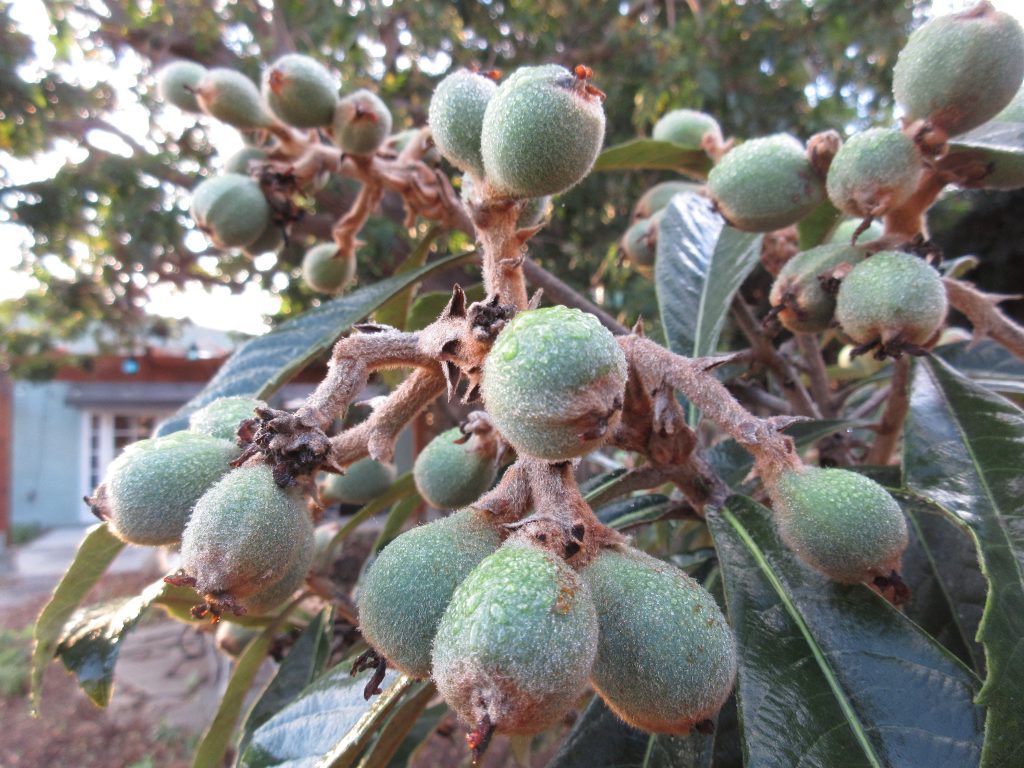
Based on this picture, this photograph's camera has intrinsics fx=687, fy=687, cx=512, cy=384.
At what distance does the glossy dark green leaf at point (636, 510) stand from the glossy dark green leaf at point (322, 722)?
401 mm

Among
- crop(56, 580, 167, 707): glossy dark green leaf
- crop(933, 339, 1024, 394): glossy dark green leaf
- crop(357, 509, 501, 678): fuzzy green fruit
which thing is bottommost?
crop(56, 580, 167, 707): glossy dark green leaf

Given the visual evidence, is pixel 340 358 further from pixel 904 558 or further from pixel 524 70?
pixel 904 558

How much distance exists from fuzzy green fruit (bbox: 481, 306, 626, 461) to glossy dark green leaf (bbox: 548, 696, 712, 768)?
54 cm

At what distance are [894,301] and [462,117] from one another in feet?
2.19

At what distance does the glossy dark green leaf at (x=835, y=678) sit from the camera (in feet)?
2.49

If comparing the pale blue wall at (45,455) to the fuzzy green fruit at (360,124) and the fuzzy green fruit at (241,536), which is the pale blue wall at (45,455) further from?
the fuzzy green fruit at (241,536)

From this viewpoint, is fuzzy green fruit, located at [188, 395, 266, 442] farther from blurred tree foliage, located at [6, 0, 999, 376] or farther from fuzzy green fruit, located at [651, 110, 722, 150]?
blurred tree foliage, located at [6, 0, 999, 376]

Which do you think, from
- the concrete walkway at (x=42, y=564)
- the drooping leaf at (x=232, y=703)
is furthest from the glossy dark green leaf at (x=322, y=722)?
the concrete walkway at (x=42, y=564)

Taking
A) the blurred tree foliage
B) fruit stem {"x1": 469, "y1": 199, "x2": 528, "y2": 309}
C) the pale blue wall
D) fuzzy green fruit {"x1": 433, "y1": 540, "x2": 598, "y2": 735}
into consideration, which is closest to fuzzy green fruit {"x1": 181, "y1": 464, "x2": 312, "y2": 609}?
fuzzy green fruit {"x1": 433, "y1": 540, "x2": 598, "y2": 735}

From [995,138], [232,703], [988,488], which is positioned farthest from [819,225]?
[232,703]

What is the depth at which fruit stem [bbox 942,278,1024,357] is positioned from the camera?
115 cm

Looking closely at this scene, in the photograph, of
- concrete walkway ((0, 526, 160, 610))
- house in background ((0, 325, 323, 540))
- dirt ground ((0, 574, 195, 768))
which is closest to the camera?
dirt ground ((0, 574, 195, 768))

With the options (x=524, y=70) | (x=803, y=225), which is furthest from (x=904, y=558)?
(x=524, y=70)

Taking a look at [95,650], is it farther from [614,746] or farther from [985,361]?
[985,361]
